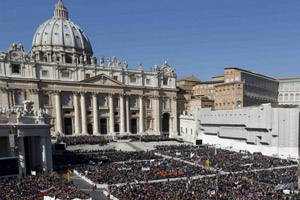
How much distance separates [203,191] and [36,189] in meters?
14.3

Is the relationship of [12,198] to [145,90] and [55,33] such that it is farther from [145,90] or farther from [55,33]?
[55,33]

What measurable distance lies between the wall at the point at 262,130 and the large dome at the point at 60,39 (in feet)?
179

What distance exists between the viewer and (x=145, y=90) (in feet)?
242

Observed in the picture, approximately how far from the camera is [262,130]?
1886 inches

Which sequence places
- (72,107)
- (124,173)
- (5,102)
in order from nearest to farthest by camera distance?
(124,173) → (5,102) → (72,107)

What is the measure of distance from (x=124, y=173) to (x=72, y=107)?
4099 cm

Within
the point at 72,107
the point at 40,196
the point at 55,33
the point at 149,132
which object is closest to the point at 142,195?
the point at 40,196

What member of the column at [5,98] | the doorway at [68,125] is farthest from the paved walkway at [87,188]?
the column at [5,98]

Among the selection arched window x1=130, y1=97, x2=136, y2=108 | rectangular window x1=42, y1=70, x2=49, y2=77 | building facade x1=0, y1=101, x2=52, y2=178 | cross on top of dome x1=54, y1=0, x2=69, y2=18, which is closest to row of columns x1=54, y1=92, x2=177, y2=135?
arched window x1=130, y1=97, x2=136, y2=108

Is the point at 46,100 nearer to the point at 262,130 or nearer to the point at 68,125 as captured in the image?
the point at 68,125

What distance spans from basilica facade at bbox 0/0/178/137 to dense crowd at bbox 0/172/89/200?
39.5m

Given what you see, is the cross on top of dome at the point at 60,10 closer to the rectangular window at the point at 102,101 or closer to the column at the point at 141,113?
the rectangular window at the point at 102,101

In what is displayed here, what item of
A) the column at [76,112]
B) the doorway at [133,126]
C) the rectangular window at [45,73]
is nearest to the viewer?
the rectangular window at [45,73]

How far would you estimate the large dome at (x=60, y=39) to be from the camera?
288ft
